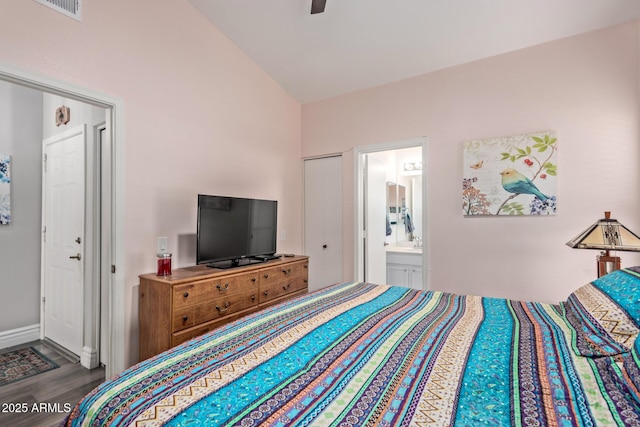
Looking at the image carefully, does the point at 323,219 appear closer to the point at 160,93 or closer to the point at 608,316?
the point at 160,93

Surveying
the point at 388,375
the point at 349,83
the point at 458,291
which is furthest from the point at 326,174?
the point at 388,375

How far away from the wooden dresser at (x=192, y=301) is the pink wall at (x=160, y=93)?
0.22m

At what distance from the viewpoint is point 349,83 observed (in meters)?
3.67

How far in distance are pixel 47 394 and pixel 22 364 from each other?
73cm

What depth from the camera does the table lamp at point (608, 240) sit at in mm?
1937

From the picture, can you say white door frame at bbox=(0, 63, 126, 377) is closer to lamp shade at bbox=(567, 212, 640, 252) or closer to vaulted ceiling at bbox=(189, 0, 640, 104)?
vaulted ceiling at bbox=(189, 0, 640, 104)

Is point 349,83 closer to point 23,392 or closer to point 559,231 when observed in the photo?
point 559,231

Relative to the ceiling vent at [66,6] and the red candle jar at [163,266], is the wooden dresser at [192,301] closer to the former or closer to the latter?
the red candle jar at [163,266]

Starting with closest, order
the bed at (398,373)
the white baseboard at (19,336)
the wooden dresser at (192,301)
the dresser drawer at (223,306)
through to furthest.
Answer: the bed at (398,373)
the wooden dresser at (192,301)
the dresser drawer at (223,306)
the white baseboard at (19,336)

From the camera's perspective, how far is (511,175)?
2.86 meters

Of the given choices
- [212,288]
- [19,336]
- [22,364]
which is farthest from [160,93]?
[19,336]

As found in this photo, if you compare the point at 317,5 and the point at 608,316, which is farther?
the point at 317,5

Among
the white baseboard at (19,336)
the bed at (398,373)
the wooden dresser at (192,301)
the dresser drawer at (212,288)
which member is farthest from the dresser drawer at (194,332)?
the white baseboard at (19,336)

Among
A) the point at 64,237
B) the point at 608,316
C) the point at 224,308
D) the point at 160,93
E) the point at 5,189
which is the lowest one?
the point at 224,308
